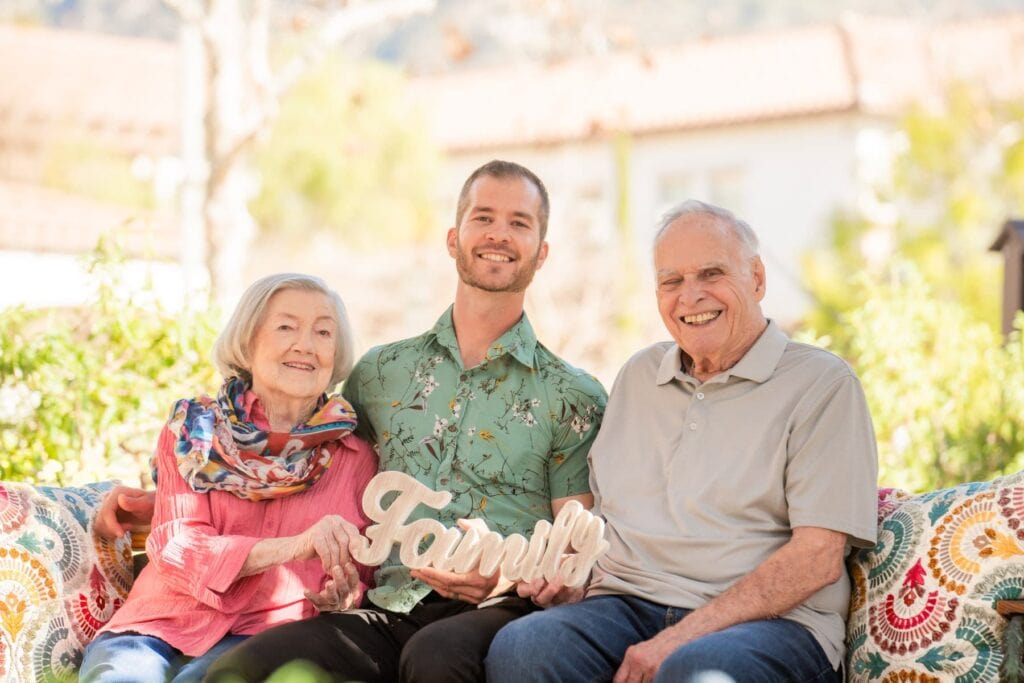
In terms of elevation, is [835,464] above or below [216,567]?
above

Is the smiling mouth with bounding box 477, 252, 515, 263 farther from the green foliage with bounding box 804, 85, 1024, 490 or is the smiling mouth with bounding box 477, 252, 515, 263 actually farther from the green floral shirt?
the green foliage with bounding box 804, 85, 1024, 490

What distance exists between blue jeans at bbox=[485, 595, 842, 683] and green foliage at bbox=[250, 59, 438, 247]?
2102cm

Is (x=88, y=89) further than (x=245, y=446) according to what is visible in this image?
Yes

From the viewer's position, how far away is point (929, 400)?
5.96 metres

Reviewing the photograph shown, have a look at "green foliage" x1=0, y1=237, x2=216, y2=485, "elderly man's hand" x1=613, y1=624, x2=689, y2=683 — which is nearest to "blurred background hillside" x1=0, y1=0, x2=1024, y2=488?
"green foliage" x1=0, y1=237, x2=216, y2=485

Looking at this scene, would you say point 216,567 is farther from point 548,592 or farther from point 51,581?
point 548,592

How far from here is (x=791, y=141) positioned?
22797 mm

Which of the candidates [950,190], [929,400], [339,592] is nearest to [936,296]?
[950,190]

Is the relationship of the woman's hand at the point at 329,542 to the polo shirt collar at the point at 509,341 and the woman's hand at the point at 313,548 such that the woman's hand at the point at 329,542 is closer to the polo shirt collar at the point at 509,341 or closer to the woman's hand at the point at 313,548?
the woman's hand at the point at 313,548

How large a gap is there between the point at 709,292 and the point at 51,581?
1.98 m

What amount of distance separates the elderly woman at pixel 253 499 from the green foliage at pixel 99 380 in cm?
121

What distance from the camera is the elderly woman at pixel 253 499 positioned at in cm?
346

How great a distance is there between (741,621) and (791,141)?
66.9 ft

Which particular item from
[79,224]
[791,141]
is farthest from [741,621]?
[791,141]
